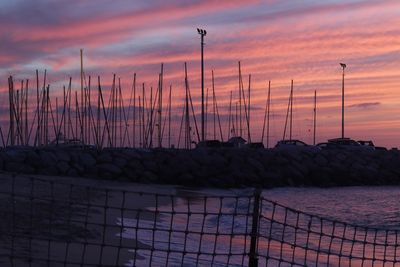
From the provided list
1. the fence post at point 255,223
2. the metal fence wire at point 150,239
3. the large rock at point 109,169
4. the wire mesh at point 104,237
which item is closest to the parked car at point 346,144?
the large rock at point 109,169

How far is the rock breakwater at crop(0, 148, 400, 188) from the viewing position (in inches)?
1490

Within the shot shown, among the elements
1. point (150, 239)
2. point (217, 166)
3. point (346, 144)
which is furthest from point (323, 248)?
point (346, 144)

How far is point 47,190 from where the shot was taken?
2212cm

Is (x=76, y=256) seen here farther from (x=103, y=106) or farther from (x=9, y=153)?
(x=103, y=106)

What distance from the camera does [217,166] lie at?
142 feet

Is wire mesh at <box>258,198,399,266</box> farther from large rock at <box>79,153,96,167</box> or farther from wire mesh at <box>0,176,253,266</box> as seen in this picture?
large rock at <box>79,153,96,167</box>

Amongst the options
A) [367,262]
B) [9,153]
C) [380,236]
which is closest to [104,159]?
[9,153]

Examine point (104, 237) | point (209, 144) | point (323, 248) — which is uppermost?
point (104, 237)

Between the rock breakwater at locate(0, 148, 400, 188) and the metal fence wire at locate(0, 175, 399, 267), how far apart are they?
16.5 meters

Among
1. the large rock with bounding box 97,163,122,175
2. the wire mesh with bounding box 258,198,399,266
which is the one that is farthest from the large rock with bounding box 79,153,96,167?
the wire mesh with bounding box 258,198,399,266

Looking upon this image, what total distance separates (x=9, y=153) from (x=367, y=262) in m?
27.0

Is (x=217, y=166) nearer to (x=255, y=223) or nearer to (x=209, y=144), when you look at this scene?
(x=209, y=144)

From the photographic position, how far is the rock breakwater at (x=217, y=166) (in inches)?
1490

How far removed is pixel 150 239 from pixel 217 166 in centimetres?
2970
